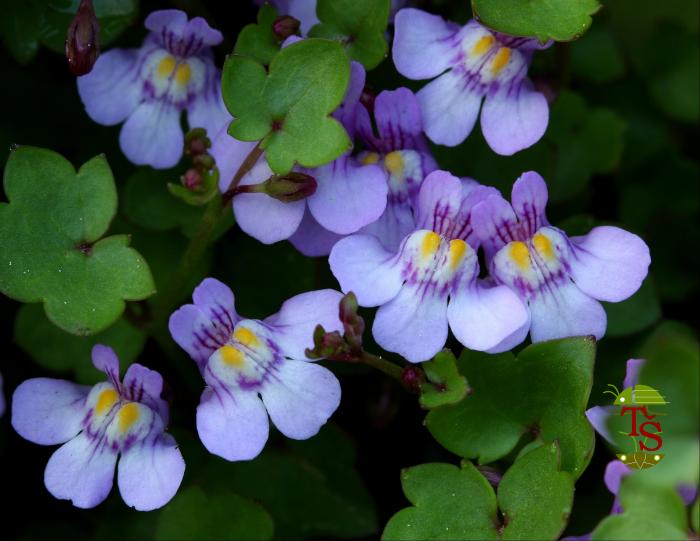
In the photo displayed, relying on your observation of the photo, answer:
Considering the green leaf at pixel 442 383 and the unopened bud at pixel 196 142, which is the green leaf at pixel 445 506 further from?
the unopened bud at pixel 196 142

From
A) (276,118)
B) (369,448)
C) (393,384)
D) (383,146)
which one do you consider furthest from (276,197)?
(369,448)

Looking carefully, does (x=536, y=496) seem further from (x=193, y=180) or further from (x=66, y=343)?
(x=66, y=343)

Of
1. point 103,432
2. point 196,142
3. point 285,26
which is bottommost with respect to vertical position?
point 103,432

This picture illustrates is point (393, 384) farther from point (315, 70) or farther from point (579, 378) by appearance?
point (315, 70)

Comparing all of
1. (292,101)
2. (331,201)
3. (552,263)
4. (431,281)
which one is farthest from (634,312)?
→ (292,101)

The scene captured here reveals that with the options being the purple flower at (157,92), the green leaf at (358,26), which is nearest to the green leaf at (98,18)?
the purple flower at (157,92)

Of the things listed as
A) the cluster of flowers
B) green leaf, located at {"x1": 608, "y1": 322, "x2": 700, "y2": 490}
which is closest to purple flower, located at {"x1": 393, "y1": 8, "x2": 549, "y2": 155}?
the cluster of flowers

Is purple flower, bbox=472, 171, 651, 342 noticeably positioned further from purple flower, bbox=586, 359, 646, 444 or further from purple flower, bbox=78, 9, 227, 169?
purple flower, bbox=78, 9, 227, 169
